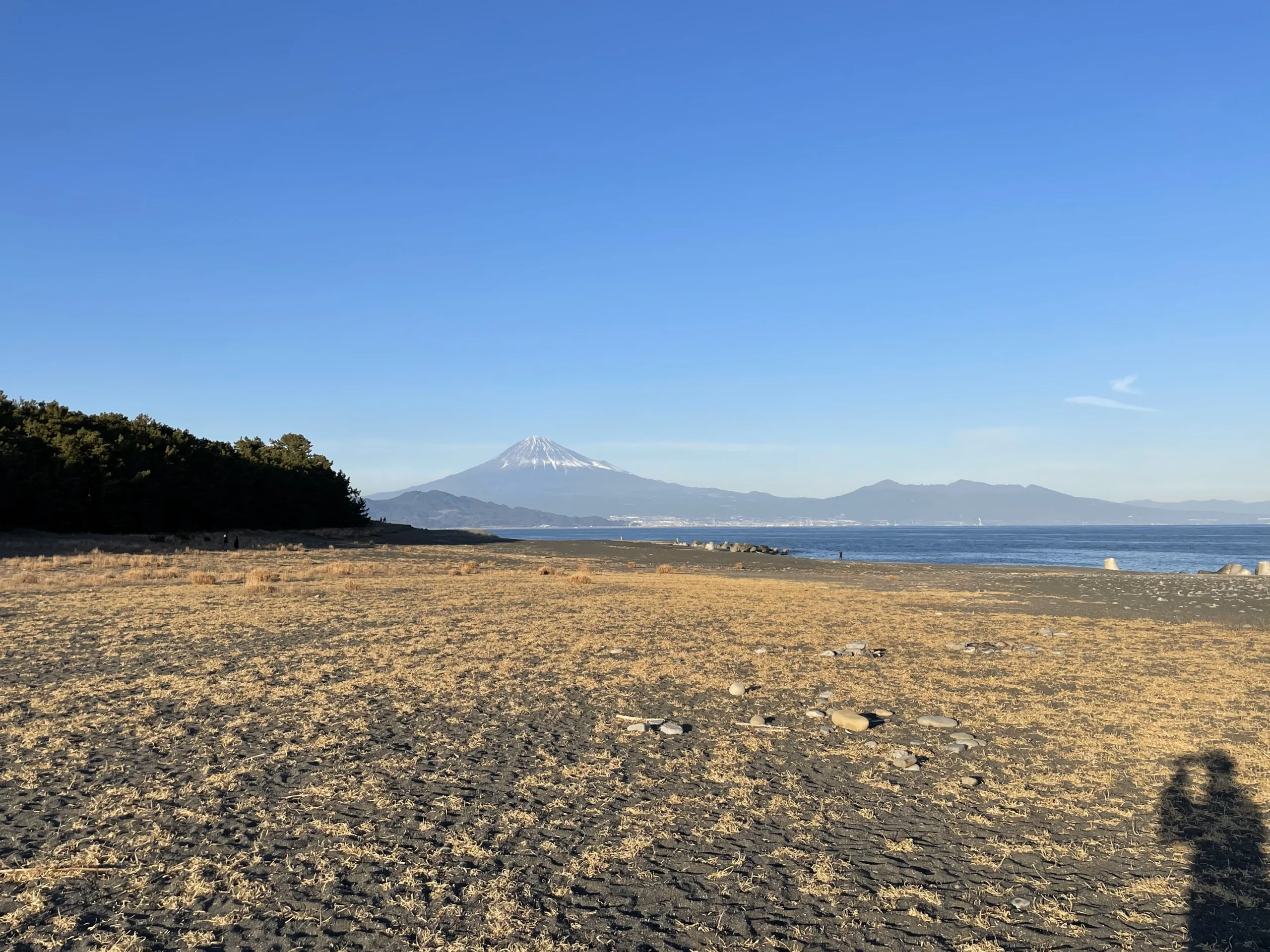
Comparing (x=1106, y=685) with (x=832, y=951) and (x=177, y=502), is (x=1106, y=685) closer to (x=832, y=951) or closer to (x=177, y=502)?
(x=832, y=951)

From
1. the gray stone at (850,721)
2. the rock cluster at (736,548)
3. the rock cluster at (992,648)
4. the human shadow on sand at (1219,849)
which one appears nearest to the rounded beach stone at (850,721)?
the gray stone at (850,721)

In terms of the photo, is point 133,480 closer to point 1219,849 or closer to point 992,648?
point 992,648

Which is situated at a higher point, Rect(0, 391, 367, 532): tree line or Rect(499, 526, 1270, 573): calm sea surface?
Rect(0, 391, 367, 532): tree line

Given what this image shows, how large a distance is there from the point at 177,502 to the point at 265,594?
35.5 m

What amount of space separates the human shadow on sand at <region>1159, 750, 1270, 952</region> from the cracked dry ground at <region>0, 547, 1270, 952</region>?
3 centimetres

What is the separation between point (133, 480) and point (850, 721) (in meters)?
48.0

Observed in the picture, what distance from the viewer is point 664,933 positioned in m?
4.55

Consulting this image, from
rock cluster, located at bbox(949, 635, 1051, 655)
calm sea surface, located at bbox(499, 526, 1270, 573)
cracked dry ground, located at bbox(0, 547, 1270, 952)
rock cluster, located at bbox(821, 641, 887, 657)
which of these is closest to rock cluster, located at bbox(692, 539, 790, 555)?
calm sea surface, located at bbox(499, 526, 1270, 573)

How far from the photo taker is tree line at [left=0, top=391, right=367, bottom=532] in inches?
1633

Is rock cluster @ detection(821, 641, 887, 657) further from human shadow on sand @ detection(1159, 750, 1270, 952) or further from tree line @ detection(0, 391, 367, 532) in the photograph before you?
tree line @ detection(0, 391, 367, 532)

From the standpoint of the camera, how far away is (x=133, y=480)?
45844 mm

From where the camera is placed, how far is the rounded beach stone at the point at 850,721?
29.6ft

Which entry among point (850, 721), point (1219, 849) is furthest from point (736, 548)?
point (1219, 849)

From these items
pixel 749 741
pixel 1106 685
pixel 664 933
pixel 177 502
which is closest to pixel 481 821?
pixel 664 933
